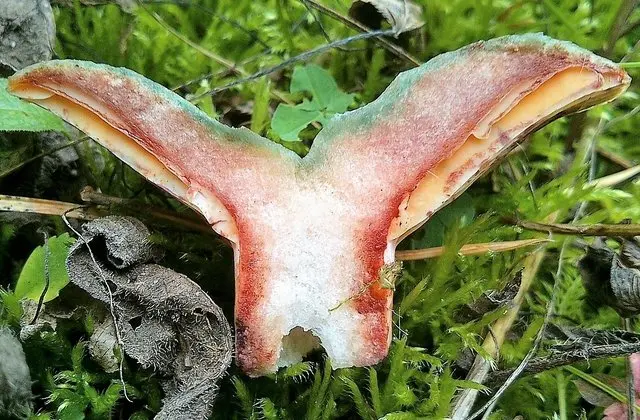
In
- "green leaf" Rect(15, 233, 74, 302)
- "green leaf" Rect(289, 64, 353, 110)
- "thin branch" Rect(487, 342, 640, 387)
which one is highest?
"green leaf" Rect(289, 64, 353, 110)

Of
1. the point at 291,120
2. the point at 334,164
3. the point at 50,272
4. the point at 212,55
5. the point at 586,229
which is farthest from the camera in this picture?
the point at 212,55

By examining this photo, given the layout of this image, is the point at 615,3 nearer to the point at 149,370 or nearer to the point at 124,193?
the point at 124,193

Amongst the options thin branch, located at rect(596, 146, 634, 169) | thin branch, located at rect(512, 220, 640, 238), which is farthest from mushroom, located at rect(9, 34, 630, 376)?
thin branch, located at rect(596, 146, 634, 169)

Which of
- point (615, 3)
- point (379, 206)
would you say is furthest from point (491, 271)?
point (615, 3)

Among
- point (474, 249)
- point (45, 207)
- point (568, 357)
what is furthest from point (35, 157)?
point (568, 357)

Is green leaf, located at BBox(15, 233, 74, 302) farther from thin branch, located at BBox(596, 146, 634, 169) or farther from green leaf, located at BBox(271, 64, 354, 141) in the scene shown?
thin branch, located at BBox(596, 146, 634, 169)

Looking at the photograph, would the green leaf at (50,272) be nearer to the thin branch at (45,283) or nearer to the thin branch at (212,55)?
the thin branch at (45,283)

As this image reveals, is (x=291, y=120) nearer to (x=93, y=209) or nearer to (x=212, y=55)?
(x=212, y=55)
